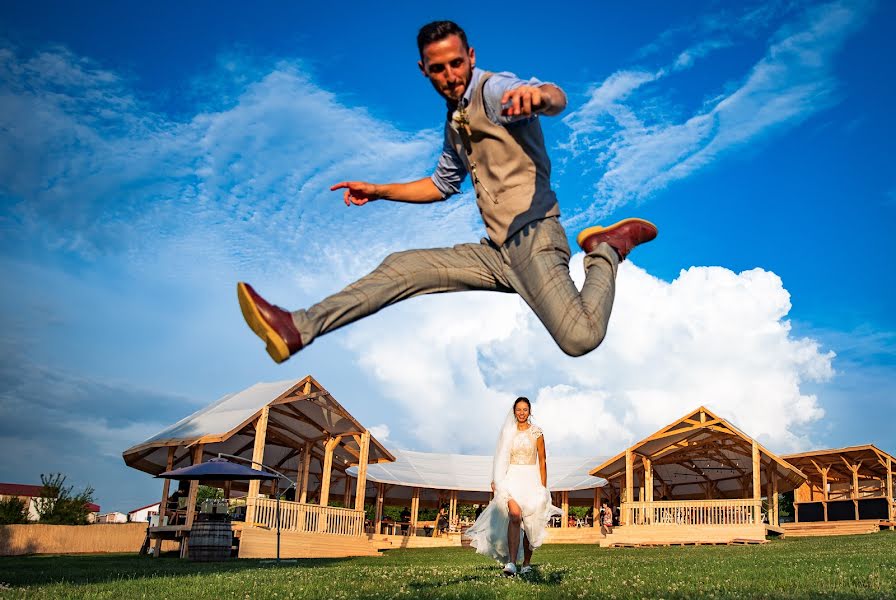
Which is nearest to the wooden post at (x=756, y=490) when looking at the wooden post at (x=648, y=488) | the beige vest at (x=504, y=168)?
the wooden post at (x=648, y=488)

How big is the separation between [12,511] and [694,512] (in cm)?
3279

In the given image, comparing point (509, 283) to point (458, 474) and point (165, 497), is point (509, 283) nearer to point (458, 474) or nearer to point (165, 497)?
point (165, 497)

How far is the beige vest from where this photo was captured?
4125mm

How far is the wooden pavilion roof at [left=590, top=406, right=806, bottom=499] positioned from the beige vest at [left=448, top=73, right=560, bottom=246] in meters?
23.8

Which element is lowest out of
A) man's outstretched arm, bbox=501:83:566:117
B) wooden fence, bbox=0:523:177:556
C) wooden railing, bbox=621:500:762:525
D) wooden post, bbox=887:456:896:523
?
wooden fence, bbox=0:523:177:556

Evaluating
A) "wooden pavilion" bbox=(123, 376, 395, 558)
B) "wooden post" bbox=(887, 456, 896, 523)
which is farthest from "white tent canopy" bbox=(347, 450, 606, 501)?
"wooden post" bbox=(887, 456, 896, 523)

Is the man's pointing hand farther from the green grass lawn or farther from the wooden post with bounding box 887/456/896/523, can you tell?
the wooden post with bounding box 887/456/896/523

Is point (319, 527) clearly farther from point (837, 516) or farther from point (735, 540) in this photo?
point (837, 516)

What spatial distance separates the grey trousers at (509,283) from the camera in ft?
13.3

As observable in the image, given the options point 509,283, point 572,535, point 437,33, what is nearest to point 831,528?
point 572,535

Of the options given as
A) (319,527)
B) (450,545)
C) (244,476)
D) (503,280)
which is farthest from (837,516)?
(503,280)

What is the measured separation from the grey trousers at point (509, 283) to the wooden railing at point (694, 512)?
74.0ft

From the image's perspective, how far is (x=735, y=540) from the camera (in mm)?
23969

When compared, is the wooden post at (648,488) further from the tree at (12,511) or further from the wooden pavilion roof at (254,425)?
the tree at (12,511)
